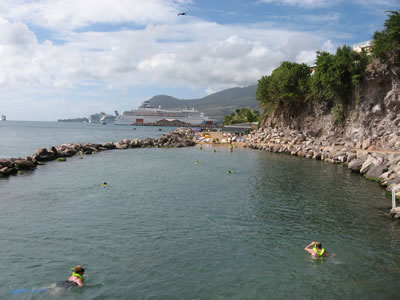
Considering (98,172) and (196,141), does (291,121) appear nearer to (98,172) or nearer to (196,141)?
(196,141)

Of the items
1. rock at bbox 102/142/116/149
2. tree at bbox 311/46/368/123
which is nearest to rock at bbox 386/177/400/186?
tree at bbox 311/46/368/123

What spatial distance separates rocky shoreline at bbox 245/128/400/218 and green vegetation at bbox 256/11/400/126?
519cm

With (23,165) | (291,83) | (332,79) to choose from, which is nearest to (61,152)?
(23,165)

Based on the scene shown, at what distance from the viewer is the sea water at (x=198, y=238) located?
385 inches

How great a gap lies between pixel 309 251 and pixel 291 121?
47.1 m

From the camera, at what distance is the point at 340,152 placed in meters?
35.3

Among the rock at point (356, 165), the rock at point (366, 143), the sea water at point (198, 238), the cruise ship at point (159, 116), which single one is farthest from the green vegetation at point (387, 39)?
the cruise ship at point (159, 116)

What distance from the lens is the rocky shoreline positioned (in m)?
24.2

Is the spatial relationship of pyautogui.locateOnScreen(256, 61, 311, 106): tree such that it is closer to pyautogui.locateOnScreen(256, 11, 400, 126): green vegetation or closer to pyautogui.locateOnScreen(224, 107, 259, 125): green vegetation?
pyautogui.locateOnScreen(256, 11, 400, 126): green vegetation

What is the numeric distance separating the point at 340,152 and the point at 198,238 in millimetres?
27272

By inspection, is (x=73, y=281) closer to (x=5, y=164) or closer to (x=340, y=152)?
(x=5, y=164)

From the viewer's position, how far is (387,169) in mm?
24938

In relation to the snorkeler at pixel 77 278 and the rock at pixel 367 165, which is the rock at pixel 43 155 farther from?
the rock at pixel 367 165

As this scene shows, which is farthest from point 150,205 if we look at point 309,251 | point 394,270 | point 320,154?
point 320,154
